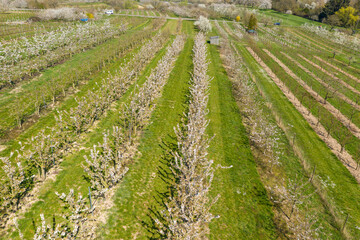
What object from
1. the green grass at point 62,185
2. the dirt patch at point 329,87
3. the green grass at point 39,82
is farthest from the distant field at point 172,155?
the dirt patch at point 329,87

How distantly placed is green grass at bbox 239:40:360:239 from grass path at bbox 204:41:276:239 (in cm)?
445

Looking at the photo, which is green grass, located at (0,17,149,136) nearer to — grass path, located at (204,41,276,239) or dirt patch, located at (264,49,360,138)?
grass path, located at (204,41,276,239)

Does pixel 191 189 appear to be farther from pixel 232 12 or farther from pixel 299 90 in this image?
pixel 232 12

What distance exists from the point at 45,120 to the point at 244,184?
55.1 ft

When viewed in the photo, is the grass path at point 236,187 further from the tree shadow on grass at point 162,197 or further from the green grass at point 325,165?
the green grass at point 325,165

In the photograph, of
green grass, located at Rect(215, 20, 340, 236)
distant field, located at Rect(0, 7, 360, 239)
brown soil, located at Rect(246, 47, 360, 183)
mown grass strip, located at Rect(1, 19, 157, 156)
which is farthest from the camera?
brown soil, located at Rect(246, 47, 360, 183)

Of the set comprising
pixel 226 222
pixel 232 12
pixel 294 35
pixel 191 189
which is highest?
pixel 232 12

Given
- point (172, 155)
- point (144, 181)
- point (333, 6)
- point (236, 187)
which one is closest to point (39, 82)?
point (172, 155)

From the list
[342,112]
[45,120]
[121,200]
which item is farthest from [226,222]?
[342,112]

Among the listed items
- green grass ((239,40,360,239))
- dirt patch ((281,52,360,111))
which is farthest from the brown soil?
dirt patch ((281,52,360,111))

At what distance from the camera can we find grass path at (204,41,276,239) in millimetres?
11633

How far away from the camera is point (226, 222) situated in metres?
11.9

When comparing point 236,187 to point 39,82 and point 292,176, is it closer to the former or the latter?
point 292,176

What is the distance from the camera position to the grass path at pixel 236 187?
11.6 metres
